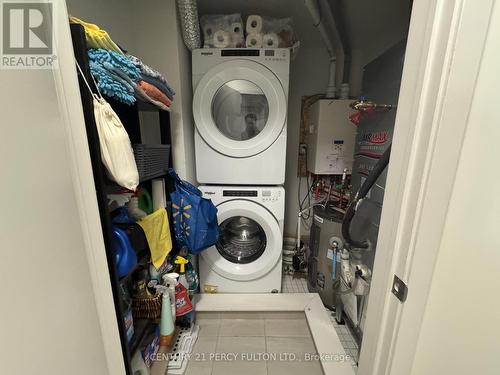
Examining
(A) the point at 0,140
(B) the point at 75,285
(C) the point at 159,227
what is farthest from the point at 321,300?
(A) the point at 0,140

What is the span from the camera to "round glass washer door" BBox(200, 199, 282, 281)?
1464 mm

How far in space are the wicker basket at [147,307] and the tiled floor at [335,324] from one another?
3.41 ft

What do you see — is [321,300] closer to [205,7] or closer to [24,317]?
[24,317]

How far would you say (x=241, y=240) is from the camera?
1691 millimetres

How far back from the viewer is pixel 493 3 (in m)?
0.35

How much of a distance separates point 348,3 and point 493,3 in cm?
125

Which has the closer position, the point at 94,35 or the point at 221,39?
the point at 94,35

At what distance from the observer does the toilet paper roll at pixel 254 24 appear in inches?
52.2

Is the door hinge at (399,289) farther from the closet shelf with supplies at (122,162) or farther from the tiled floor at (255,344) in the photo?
the tiled floor at (255,344)

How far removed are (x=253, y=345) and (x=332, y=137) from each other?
4.87ft

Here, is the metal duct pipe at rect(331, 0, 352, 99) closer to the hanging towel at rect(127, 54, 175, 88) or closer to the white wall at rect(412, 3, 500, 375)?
the hanging towel at rect(127, 54, 175, 88)

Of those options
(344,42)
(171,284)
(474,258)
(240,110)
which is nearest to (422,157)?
(474,258)

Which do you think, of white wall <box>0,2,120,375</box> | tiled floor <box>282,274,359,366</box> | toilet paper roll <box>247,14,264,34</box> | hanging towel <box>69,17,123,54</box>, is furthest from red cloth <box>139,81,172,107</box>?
tiled floor <box>282,274,359,366</box>

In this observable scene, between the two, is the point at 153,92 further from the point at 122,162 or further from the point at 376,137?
the point at 376,137
